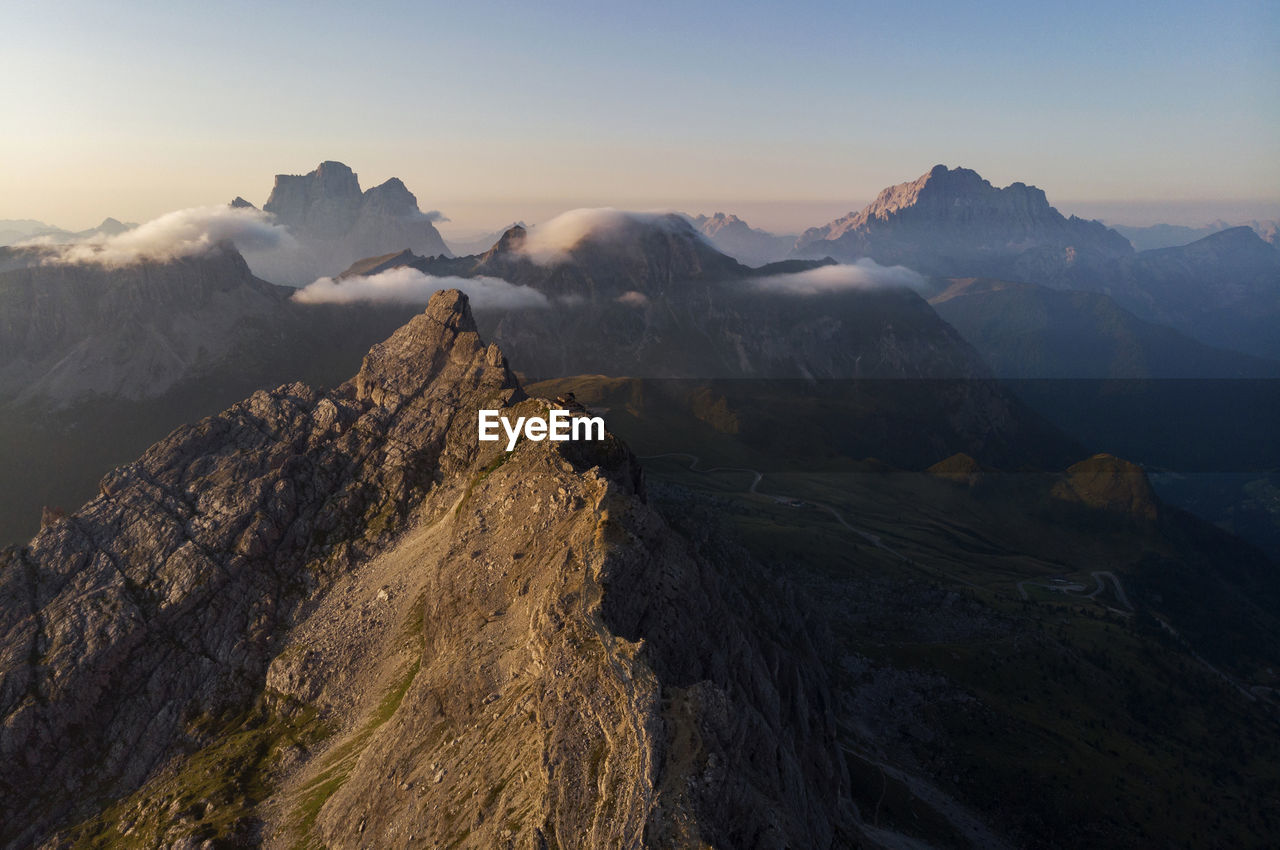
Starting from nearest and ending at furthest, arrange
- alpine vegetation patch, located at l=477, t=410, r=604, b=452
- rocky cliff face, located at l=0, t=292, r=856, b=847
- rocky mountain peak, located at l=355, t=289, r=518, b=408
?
rocky cliff face, located at l=0, t=292, r=856, b=847, alpine vegetation patch, located at l=477, t=410, r=604, b=452, rocky mountain peak, located at l=355, t=289, r=518, b=408

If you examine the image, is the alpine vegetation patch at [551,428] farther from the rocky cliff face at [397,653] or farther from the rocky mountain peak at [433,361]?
the rocky mountain peak at [433,361]

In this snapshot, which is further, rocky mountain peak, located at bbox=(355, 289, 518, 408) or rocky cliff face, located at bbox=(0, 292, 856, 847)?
rocky mountain peak, located at bbox=(355, 289, 518, 408)

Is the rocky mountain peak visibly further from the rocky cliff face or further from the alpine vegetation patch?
the alpine vegetation patch

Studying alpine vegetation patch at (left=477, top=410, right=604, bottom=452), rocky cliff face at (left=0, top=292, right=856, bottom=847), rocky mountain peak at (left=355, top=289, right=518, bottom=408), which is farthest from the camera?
rocky mountain peak at (left=355, top=289, right=518, bottom=408)

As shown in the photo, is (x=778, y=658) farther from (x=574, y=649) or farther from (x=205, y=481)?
(x=205, y=481)

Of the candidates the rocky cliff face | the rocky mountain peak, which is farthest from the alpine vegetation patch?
the rocky mountain peak

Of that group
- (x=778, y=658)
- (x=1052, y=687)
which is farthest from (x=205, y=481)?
(x=1052, y=687)
